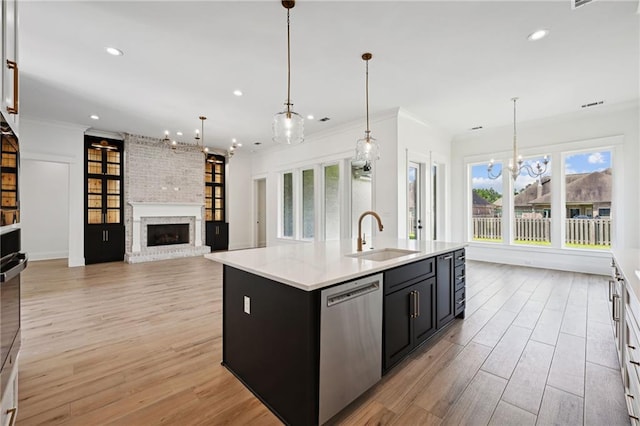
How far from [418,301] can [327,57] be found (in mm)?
2971

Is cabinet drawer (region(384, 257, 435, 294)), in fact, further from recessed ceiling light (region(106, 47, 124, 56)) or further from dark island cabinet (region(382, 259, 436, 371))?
recessed ceiling light (region(106, 47, 124, 56))

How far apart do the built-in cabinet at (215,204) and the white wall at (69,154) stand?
9.61 ft

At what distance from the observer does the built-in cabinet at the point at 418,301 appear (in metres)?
2.05

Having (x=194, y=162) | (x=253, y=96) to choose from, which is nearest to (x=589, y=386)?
(x=253, y=96)

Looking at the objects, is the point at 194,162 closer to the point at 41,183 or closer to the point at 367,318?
the point at 41,183

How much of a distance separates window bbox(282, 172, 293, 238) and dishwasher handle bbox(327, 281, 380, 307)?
6.30 meters

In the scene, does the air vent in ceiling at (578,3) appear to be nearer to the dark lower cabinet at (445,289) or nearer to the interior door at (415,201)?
the dark lower cabinet at (445,289)

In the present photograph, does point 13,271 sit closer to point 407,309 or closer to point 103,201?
point 407,309

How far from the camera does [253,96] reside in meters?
4.67

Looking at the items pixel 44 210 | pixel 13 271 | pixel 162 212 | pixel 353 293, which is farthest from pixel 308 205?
pixel 44 210

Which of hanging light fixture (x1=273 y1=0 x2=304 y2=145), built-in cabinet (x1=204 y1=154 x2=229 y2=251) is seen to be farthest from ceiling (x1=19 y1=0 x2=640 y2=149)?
built-in cabinet (x1=204 y1=154 x2=229 y2=251)

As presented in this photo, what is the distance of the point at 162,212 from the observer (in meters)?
7.48

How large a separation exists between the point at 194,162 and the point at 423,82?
659 cm

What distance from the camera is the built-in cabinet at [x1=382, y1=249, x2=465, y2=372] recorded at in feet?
6.74
